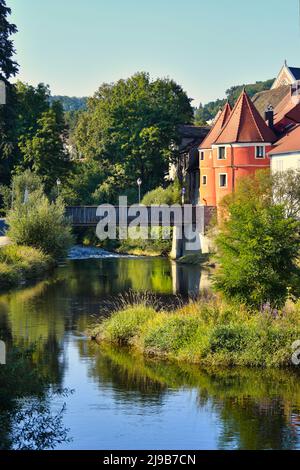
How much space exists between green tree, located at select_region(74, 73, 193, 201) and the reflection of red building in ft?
35.6

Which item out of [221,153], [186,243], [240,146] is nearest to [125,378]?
[186,243]

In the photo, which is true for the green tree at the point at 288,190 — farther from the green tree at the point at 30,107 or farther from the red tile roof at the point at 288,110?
the green tree at the point at 30,107

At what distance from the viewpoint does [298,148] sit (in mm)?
61781

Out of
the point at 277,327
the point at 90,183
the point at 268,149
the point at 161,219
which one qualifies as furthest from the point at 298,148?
the point at 277,327

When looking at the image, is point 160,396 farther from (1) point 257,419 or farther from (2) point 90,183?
(2) point 90,183

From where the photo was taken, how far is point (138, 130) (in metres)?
81.5

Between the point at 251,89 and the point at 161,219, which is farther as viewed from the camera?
the point at 251,89

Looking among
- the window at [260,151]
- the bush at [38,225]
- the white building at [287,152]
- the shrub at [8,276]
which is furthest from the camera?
the window at [260,151]

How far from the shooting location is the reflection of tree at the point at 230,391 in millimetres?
20047

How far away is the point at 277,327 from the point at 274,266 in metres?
4.60

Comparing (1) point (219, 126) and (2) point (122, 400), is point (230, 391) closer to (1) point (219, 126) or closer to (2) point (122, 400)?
(2) point (122, 400)

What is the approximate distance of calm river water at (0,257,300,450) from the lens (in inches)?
738

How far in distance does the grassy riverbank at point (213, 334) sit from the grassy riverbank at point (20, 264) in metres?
16.9

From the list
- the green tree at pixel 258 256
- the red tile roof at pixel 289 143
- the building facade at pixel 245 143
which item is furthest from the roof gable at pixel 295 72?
the green tree at pixel 258 256
